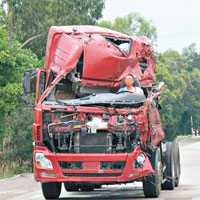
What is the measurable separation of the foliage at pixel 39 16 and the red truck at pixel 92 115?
3454cm

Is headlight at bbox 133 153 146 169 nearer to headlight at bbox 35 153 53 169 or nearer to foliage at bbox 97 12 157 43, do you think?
headlight at bbox 35 153 53 169

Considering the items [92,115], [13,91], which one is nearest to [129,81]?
[92,115]

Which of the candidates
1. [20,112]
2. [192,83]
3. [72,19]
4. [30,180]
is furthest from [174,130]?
[30,180]

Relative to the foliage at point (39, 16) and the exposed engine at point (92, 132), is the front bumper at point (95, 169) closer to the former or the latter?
the exposed engine at point (92, 132)

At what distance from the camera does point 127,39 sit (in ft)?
47.4

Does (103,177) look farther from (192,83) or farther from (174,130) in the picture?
(192,83)

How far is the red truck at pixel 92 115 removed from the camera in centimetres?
1268

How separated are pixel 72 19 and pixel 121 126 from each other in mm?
37786

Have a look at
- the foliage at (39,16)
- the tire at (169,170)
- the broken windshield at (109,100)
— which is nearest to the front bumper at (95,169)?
the broken windshield at (109,100)

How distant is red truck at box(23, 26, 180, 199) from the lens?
12680mm

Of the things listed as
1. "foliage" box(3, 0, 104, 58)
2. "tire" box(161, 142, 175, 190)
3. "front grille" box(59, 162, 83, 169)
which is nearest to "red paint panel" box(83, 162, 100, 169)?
"front grille" box(59, 162, 83, 169)

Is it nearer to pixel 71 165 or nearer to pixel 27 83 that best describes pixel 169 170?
pixel 71 165

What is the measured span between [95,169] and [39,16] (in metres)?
37.6

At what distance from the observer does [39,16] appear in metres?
49.5
